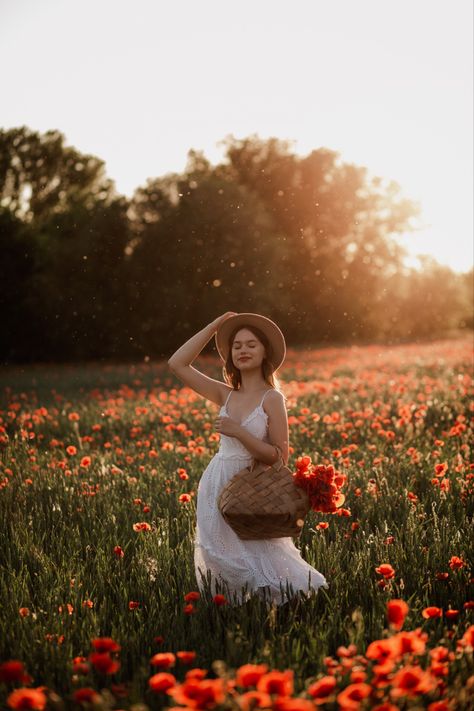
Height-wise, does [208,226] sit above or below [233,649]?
above

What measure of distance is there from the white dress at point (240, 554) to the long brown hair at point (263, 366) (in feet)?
0.79

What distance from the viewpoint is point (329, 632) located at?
2859 mm

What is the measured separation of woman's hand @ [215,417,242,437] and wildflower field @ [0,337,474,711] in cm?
80

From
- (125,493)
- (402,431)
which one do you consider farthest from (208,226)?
(125,493)

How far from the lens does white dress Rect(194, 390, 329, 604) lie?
11.1ft

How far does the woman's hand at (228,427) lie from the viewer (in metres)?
3.40

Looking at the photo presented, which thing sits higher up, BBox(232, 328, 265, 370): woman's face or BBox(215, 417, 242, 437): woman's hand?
BBox(232, 328, 265, 370): woman's face

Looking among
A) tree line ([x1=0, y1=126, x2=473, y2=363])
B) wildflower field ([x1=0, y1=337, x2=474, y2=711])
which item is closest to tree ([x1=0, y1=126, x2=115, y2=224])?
tree line ([x1=0, y1=126, x2=473, y2=363])

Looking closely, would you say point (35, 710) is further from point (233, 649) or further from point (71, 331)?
point (71, 331)

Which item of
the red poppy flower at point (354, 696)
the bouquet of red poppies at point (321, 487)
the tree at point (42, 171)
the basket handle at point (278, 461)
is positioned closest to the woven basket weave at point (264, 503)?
the bouquet of red poppies at point (321, 487)

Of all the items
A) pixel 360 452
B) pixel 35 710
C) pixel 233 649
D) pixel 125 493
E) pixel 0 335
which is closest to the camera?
pixel 35 710

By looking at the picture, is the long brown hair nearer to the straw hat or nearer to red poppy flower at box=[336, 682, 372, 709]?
the straw hat

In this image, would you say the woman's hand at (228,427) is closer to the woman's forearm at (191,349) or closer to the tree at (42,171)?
the woman's forearm at (191,349)

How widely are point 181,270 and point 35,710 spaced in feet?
94.9
